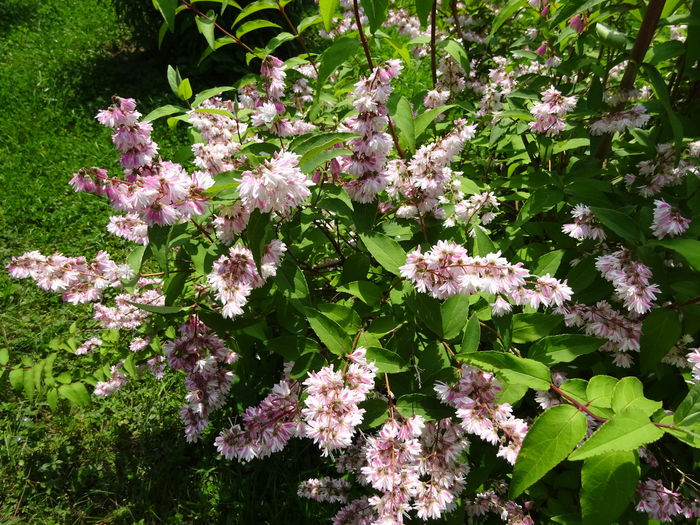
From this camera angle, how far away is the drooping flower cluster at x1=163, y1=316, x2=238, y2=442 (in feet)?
7.13

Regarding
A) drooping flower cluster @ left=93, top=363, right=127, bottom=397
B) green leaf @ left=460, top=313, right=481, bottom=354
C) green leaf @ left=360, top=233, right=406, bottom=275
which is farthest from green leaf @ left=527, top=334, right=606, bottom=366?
drooping flower cluster @ left=93, top=363, right=127, bottom=397

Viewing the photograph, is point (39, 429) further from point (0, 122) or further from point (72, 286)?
point (0, 122)

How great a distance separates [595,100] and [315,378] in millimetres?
1874

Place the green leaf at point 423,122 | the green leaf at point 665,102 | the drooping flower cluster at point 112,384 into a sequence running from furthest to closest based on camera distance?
the drooping flower cluster at point 112,384 → the green leaf at point 423,122 → the green leaf at point 665,102

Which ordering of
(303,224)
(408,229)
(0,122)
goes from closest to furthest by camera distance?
(303,224) → (408,229) → (0,122)

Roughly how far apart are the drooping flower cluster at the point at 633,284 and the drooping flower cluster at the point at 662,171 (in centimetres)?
59

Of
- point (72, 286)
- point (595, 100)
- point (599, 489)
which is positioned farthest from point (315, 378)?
point (595, 100)

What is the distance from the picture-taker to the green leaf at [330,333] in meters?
1.66

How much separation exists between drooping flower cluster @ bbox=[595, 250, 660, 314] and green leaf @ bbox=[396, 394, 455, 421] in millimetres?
758

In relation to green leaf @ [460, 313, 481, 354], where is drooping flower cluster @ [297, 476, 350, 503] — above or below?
below

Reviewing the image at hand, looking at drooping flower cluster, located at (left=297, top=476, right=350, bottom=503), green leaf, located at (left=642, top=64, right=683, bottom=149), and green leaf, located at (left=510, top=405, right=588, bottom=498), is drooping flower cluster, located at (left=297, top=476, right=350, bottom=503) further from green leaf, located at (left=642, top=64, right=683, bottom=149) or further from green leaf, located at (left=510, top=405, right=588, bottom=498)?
green leaf, located at (left=642, top=64, right=683, bottom=149)

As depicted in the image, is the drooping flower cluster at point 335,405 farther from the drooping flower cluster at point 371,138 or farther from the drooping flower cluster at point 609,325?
the drooping flower cluster at point 609,325

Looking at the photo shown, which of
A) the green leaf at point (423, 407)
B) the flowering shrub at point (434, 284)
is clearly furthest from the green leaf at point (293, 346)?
the green leaf at point (423, 407)

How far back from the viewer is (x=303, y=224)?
191 centimetres
